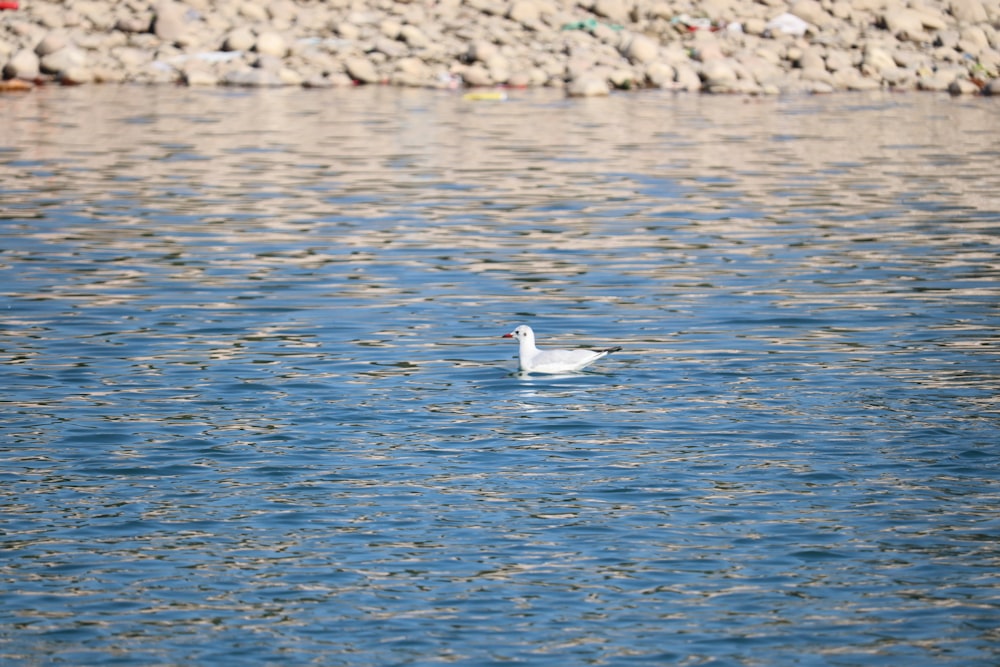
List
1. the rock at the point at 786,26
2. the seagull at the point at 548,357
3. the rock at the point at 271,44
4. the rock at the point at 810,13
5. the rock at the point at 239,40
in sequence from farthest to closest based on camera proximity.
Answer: the rock at the point at 810,13 → the rock at the point at 786,26 → the rock at the point at 239,40 → the rock at the point at 271,44 → the seagull at the point at 548,357

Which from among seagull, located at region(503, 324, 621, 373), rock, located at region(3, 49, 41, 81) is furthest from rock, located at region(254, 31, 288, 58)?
seagull, located at region(503, 324, 621, 373)

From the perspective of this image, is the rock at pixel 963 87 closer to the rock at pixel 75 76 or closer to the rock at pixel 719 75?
the rock at pixel 719 75

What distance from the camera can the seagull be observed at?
51.9 feet

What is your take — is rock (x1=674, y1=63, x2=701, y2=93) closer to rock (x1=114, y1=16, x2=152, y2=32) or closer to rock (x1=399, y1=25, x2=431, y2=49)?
rock (x1=399, y1=25, x2=431, y2=49)

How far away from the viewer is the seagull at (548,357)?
15820 millimetres

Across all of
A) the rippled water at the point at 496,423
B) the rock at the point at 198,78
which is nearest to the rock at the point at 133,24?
the rock at the point at 198,78

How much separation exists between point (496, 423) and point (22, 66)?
4062cm

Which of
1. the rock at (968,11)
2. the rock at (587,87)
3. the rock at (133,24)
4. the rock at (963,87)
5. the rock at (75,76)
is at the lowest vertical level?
the rock at (963,87)

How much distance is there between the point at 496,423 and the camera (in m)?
14.2

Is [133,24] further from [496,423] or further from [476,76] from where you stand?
[496,423]

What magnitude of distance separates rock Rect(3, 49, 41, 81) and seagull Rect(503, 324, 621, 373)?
38632mm

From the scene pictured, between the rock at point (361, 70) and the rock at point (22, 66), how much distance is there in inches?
397

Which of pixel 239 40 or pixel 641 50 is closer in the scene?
pixel 641 50

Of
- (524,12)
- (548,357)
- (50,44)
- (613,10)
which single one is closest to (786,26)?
(613,10)
